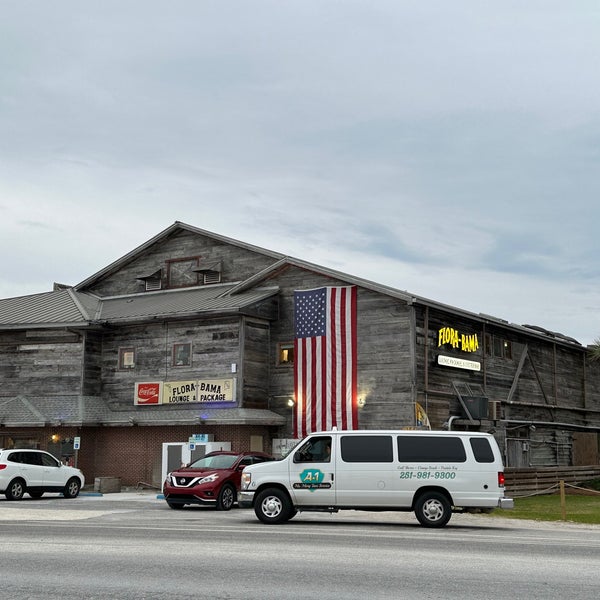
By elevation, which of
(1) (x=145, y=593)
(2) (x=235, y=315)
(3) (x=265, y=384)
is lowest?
(1) (x=145, y=593)

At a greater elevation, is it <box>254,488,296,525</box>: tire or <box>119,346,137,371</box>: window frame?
<box>119,346,137,371</box>: window frame

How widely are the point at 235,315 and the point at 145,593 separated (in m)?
25.8

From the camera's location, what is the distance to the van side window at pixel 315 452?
19562 millimetres

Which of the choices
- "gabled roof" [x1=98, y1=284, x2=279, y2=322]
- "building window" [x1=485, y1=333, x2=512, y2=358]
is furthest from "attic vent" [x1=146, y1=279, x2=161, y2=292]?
"building window" [x1=485, y1=333, x2=512, y2=358]

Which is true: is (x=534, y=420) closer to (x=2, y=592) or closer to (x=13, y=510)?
(x=13, y=510)

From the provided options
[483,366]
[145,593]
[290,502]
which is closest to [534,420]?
[483,366]

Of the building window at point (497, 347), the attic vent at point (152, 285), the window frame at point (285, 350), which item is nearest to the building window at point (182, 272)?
the attic vent at point (152, 285)

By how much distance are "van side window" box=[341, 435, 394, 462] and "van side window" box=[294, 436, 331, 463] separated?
1.18 feet

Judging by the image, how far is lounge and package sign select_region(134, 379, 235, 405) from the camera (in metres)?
34.7

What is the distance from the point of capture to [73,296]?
4281 centimetres

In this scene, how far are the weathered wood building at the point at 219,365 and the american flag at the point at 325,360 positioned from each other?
17.5 inches

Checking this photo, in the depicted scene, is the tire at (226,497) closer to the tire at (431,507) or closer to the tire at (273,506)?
the tire at (273,506)

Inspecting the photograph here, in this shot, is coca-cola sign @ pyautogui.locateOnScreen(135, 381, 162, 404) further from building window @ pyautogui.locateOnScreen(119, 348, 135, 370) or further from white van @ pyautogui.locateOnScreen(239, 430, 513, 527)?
white van @ pyautogui.locateOnScreen(239, 430, 513, 527)

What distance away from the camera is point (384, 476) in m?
19.2
